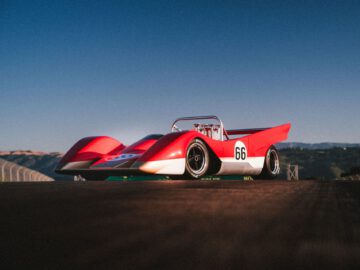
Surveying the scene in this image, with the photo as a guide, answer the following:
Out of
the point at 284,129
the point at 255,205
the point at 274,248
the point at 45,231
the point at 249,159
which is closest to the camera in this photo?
the point at 274,248

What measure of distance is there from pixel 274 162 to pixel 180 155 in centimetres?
422

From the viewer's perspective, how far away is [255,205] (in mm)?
2482

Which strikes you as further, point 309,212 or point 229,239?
point 309,212

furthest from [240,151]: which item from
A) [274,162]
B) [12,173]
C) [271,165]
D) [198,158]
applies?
[12,173]

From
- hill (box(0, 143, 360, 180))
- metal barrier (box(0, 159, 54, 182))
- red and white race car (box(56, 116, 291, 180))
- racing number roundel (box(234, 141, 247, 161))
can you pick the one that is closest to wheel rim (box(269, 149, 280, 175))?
red and white race car (box(56, 116, 291, 180))

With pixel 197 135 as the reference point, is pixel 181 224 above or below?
below

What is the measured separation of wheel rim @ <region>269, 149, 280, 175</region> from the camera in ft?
34.0

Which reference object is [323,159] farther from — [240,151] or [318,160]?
[240,151]

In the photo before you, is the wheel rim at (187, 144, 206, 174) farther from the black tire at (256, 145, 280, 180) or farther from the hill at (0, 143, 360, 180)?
the hill at (0, 143, 360, 180)

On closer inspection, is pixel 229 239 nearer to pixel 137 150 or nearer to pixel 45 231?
pixel 45 231

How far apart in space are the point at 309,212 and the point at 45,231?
1.24 meters

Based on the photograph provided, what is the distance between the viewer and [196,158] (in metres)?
7.46

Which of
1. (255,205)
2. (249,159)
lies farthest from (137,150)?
(255,205)

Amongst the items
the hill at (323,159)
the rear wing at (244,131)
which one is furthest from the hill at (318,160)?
the rear wing at (244,131)
